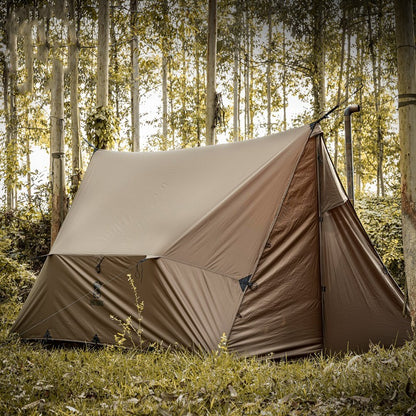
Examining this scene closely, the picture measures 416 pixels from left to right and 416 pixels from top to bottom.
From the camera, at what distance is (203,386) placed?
2992 mm

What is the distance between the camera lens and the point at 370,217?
7.65 metres

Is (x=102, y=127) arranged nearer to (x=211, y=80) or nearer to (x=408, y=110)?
(x=211, y=80)

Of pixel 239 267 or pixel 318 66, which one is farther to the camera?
pixel 318 66

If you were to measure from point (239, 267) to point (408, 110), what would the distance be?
184 cm

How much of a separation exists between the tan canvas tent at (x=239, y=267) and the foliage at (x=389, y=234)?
245cm

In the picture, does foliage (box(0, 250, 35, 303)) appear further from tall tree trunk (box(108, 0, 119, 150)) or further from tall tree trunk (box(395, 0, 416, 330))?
tall tree trunk (box(395, 0, 416, 330))

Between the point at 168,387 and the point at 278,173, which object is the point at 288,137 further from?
the point at 168,387

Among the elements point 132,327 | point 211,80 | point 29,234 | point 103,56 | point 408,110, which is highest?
point 103,56

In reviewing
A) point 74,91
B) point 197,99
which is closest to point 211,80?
point 74,91

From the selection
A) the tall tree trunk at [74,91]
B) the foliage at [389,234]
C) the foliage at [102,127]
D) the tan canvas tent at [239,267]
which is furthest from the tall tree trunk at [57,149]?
the foliage at [389,234]

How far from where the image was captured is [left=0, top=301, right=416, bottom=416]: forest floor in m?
2.57

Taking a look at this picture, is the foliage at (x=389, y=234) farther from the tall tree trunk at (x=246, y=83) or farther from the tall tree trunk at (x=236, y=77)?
the tall tree trunk at (x=246, y=83)

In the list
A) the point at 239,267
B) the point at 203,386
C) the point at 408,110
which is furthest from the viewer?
the point at 239,267

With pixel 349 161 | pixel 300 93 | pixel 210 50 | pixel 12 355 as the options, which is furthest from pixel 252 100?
pixel 12 355
